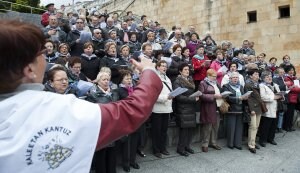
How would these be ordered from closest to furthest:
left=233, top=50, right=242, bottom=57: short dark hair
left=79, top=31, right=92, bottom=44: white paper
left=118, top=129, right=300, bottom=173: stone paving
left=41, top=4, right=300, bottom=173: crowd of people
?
1. left=41, top=4, right=300, bottom=173: crowd of people
2. left=118, top=129, right=300, bottom=173: stone paving
3. left=79, top=31, right=92, bottom=44: white paper
4. left=233, top=50, right=242, bottom=57: short dark hair

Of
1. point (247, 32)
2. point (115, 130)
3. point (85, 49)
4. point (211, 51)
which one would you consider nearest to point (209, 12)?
point (247, 32)

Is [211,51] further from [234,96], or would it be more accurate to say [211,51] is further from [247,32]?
[247,32]

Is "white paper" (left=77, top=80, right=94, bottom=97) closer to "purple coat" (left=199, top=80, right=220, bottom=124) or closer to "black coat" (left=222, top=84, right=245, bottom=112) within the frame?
"purple coat" (left=199, top=80, right=220, bottom=124)

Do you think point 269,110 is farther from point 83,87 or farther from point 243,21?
point 243,21

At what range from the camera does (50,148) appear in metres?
1.24

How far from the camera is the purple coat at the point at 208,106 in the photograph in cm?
711

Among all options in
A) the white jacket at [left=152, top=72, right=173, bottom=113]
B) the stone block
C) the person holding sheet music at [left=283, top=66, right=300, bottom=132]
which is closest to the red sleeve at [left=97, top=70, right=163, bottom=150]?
the white jacket at [left=152, top=72, right=173, bottom=113]

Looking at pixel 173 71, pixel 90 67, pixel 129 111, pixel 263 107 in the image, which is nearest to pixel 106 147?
pixel 90 67

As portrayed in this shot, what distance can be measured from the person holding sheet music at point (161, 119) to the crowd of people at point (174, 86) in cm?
2

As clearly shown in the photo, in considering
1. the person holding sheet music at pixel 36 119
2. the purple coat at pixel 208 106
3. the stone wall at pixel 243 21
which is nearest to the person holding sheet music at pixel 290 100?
the purple coat at pixel 208 106

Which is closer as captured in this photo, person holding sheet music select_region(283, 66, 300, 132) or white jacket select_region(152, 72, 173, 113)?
white jacket select_region(152, 72, 173, 113)

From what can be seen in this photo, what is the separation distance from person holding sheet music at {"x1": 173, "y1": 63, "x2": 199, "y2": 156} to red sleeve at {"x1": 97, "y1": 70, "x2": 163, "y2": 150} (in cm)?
513

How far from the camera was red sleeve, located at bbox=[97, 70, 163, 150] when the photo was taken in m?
1.39

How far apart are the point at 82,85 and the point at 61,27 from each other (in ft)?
13.2
